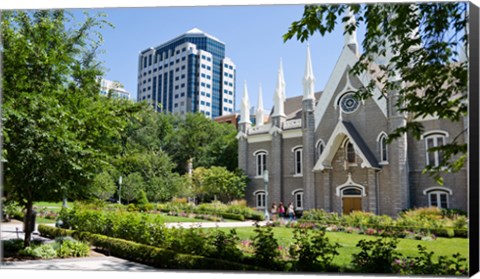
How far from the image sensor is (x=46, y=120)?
8.18 metres

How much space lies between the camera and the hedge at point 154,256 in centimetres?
778

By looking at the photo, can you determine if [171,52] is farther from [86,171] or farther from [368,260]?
[368,260]

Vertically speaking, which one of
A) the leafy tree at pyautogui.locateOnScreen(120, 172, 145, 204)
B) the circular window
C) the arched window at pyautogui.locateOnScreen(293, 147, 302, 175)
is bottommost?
the leafy tree at pyautogui.locateOnScreen(120, 172, 145, 204)

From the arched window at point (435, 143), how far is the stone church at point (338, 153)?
0.53ft

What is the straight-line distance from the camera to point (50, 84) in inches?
367

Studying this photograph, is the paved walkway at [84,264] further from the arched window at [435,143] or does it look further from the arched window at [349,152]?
the arched window at [349,152]

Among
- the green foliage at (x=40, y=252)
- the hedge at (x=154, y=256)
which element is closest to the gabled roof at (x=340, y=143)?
the hedge at (x=154, y=256)

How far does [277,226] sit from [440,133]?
16.4ft

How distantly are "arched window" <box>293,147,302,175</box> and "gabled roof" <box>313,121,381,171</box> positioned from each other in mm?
1025

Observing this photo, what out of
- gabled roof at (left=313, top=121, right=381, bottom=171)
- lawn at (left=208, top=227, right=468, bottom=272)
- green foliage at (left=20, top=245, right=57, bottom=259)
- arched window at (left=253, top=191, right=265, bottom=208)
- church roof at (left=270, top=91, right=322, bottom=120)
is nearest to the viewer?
lawn at (left=208, top=227, right=468, bottom=272)

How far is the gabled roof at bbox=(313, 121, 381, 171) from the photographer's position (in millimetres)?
17109

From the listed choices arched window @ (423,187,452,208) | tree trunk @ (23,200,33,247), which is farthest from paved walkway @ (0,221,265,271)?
arched window @ (423,187,452,208)

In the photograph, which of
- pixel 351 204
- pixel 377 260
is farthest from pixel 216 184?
pixel 377 260

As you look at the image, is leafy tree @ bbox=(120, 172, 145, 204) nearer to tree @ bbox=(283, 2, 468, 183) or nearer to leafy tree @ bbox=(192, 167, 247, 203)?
leafy tree @ bbox=(192, 167, 247, 203)
